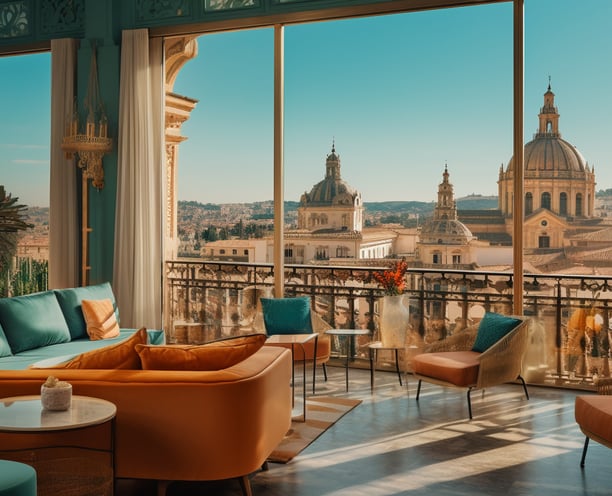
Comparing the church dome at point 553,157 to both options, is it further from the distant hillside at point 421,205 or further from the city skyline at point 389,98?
the distant hillside at point 421,205

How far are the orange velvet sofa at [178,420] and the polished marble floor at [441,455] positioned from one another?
0.34 meters

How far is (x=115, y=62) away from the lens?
6.98 m

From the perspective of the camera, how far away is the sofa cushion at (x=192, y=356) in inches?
131

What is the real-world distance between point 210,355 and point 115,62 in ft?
14.8

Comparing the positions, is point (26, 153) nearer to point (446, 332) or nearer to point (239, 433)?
point (446, 332)

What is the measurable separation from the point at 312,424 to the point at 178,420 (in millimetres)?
1643

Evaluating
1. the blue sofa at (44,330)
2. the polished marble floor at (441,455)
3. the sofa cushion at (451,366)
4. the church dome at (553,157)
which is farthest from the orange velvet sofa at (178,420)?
the church dome at (553,157)

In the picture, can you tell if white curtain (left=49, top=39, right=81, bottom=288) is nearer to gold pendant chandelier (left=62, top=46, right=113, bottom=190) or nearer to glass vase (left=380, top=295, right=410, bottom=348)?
gold pendant chandelier (left=62, top=46, right=113, bottom=190)

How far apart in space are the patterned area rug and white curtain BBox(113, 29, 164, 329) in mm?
2321

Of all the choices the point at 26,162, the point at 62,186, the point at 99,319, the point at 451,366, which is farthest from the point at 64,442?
the point at 26,162

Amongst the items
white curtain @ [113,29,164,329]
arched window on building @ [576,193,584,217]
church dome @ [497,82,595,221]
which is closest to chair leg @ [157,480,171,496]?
white curtain @ [113,29,164,329]

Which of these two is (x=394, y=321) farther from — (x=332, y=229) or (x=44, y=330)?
(x=44, y=330)

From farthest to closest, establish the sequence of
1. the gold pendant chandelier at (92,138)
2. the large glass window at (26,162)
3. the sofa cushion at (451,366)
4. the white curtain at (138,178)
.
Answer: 1. the large glass window at (26,162)
2. the white curtain at (138,178)
3. the gold pendant chandelier at (92,138)
4. the sofa cushion at (451,366)

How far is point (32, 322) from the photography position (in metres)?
5.23
